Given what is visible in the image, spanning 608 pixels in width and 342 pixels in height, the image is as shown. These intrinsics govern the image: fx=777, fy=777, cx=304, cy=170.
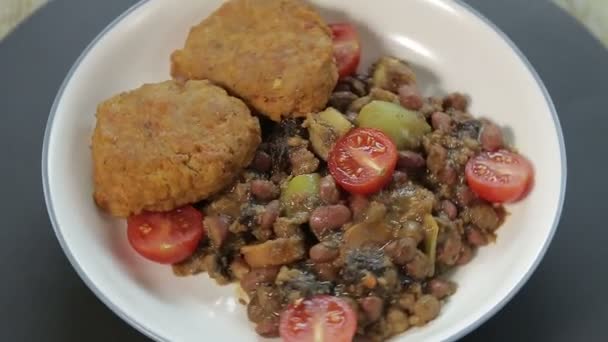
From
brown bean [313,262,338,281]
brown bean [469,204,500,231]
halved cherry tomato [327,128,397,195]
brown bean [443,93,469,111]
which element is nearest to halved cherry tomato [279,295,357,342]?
brown bean [313,262,338,281]

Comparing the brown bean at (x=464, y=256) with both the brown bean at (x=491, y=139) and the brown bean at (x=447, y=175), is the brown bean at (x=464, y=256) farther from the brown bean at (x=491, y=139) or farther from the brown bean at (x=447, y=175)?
the brown bean at (x=491, y=139)

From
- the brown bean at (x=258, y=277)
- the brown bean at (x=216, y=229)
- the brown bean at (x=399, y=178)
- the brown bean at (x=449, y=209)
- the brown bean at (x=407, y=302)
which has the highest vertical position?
the brown bean at (x=399, y=178)

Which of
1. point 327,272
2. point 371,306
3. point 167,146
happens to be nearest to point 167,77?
point 167,146

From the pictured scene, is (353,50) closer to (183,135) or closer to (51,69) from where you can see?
(183,135)

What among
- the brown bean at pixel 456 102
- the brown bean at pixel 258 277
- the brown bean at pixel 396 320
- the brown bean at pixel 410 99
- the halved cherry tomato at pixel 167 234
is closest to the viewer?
the brown bean at pixel 396 320

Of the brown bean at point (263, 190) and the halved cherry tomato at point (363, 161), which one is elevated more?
the halved cherry tomato at point (363, 161)

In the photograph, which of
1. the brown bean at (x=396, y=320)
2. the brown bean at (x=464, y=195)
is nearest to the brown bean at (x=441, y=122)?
the brown bean at (x=464, y=195)

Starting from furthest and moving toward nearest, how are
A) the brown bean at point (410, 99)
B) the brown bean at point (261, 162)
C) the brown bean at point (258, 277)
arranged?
the brown bean at point (410, 99) → the brown bean at point (261, 162) → the brown bean at point (258, 277)

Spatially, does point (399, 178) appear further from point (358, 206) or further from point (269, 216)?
point (269, 216)
